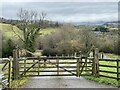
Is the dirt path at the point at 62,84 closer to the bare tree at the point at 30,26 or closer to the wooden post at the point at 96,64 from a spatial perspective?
the wooden post at the point at 96,64

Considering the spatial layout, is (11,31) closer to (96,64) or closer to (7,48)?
(7,48)

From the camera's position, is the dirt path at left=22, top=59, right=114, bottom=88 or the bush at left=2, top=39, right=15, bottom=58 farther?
the bush at left=2, top=39, right=15, bottom=58

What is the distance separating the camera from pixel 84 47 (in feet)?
136

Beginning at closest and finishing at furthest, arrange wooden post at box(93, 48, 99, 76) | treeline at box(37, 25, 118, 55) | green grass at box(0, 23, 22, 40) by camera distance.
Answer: wooden post at box(93, 48, 99, 76), green grass at box(0, 23, 22, 40), treeline at box(37, 25, 118, 55)

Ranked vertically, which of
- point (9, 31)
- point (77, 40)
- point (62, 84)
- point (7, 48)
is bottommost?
point (62, 84)

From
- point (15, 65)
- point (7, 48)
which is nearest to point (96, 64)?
point (15, 65)

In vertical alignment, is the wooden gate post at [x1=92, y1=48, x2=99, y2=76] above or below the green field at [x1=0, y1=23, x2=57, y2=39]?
below

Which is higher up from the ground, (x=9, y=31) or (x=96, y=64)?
(x=9, y=31)

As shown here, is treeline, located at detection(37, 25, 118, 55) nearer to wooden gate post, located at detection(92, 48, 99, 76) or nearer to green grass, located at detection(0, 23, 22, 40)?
green grass, located at detection(0, 23, 22, 40)

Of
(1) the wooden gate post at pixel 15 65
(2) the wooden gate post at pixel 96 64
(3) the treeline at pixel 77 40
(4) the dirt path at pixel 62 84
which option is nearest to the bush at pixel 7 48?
(3) the treeline at pixel 77 40

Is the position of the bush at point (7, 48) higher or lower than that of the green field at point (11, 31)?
lower

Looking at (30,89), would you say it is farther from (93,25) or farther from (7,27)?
(93,25)

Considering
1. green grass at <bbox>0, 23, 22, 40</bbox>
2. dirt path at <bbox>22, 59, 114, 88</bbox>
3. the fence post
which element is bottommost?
dirt path at <bbox>22, 59, 114, 88</bbox>

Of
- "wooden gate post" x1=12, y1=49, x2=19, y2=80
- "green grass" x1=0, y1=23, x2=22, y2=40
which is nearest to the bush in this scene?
"green grass" x1=0, y1=23, x2=22, y2=40
